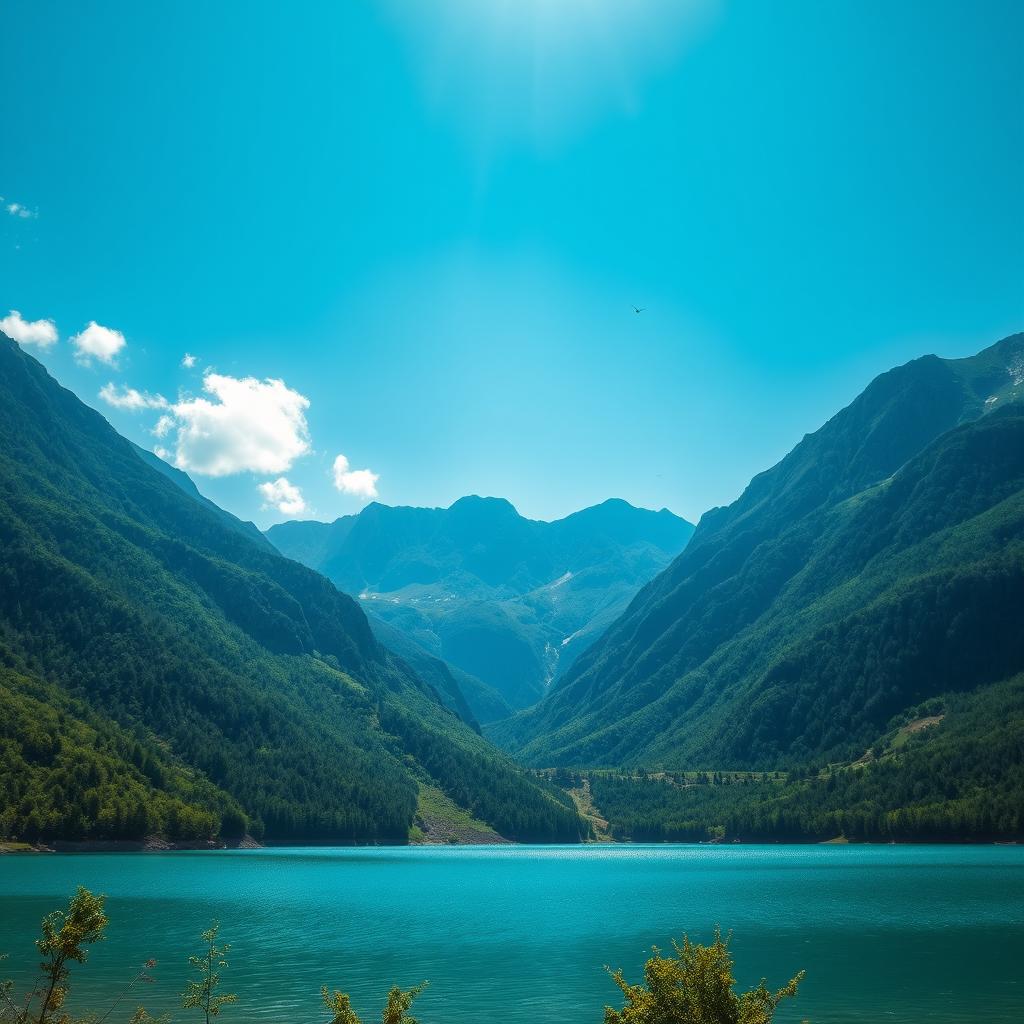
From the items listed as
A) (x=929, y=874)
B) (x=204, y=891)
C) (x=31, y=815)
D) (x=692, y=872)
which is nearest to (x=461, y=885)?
(x=204, y=891)

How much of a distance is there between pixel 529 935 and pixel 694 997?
69188 millimetres

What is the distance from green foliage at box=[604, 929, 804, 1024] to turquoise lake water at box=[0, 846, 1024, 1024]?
1252 inches

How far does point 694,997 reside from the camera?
70.9 feet

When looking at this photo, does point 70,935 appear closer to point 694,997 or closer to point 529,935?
point 694,997

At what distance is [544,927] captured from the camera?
9112 centimetres

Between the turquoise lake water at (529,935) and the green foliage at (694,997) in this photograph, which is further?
the turquoise lake water at (529,935)

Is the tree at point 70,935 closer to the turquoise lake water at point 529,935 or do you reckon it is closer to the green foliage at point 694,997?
the green foliage at point 694,997

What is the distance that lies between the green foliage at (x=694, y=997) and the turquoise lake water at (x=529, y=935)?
104ft

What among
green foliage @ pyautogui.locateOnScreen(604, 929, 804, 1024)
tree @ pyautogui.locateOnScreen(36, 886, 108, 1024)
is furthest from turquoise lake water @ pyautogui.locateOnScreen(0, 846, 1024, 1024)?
green foliage @ pyautogui.locateOnScreen(604, 929, 804, 1024)

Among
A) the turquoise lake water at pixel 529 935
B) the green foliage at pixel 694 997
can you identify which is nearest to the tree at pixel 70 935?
the green foliage at pixel 694 997

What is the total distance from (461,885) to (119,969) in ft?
290

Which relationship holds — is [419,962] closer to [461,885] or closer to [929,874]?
[461,885]

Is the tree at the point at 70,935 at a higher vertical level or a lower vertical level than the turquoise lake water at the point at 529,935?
higher

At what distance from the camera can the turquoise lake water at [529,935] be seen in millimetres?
54594
